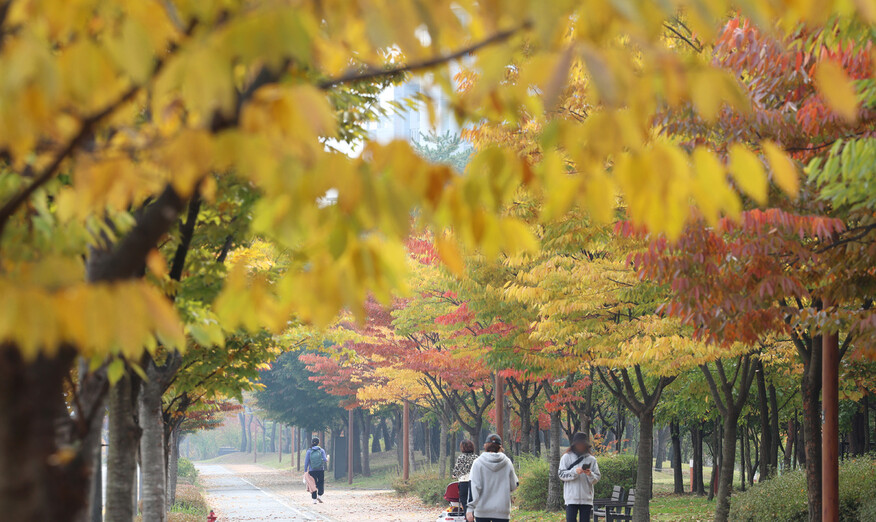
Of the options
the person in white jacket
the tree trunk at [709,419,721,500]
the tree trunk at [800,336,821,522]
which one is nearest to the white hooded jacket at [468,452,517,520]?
the person in white jacket

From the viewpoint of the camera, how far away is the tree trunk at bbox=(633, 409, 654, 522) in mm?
15539

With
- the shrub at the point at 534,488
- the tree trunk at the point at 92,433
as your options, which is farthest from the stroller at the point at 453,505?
the tree trunk at the point at 92,433

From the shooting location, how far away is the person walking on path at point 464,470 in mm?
13524

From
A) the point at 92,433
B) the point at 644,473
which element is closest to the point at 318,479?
the point at 644,473

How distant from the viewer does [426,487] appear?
28.5m

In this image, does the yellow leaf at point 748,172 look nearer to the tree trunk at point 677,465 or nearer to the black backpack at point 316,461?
the black backpack at point 316,461

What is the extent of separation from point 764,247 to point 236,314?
617 centimetres

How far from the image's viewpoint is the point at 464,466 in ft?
47.4

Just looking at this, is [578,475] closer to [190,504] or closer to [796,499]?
[796,499]

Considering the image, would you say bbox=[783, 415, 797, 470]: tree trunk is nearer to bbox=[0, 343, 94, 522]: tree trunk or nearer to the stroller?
the stroller

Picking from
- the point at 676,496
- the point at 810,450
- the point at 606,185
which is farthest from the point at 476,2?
the point at 676,496

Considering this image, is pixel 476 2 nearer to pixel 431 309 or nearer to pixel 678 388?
pixel 431 309

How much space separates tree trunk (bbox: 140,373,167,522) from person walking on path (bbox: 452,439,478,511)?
6.33 meters

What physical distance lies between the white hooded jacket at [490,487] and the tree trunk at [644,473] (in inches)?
211
